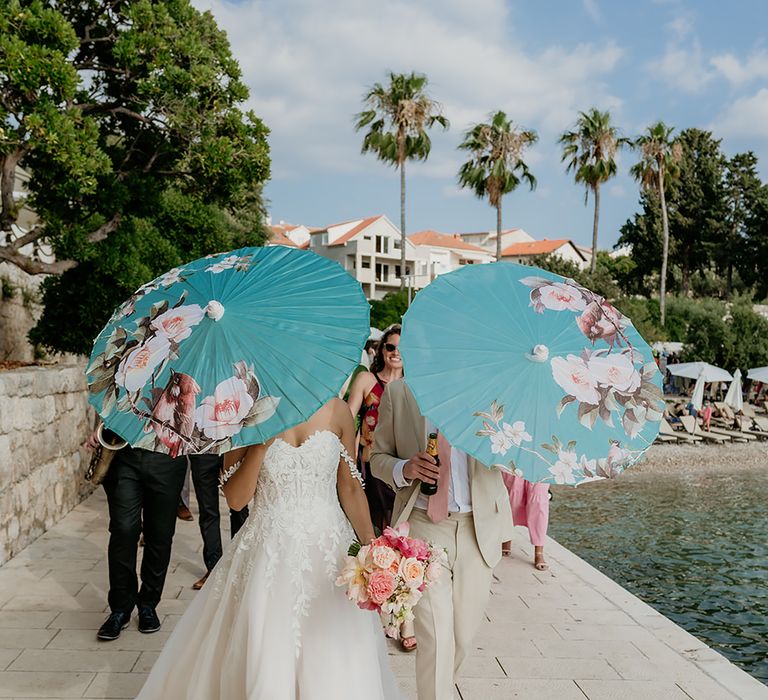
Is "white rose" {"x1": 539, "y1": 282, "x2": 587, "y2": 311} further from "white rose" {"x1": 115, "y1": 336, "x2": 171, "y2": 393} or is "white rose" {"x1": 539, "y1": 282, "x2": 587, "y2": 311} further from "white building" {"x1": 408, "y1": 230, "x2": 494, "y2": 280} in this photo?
"white building" {"x1": 408, "y1": 230, "x2": 494, "y2": 280}

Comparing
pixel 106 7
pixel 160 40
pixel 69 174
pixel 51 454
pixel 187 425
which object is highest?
pixel 106 7

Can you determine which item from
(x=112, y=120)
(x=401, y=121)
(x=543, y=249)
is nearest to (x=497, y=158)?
(x=401, y=121)

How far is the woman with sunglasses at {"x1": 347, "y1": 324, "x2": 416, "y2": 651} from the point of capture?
5750 mm

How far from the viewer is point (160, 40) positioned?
949 centimetres

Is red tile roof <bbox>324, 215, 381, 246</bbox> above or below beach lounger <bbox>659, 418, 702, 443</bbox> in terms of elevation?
→ above

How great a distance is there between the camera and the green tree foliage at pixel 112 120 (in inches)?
320

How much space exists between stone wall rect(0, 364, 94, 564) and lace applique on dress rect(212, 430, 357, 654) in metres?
4.17

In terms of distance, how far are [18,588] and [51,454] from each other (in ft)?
7.36

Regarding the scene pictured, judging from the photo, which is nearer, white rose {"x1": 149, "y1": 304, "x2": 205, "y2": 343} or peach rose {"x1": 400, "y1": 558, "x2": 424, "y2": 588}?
peach rose {"x1": 400, "y1": 558, "x2": 424, "y2": 588}

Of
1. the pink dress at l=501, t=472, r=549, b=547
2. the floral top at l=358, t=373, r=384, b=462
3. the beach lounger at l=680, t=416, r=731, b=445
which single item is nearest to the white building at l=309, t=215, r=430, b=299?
the beach lounger at l=680, t=416, r=731, b=445

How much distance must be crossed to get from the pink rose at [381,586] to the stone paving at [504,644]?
Answer: 5.88ft

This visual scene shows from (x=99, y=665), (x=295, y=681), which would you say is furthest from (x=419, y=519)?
(x=99, y=665)

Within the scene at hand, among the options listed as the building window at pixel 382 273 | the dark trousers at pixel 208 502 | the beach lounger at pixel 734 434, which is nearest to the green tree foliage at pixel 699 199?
the building window at pixel 382 273

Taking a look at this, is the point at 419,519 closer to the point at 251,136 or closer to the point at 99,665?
the point at 99,665
